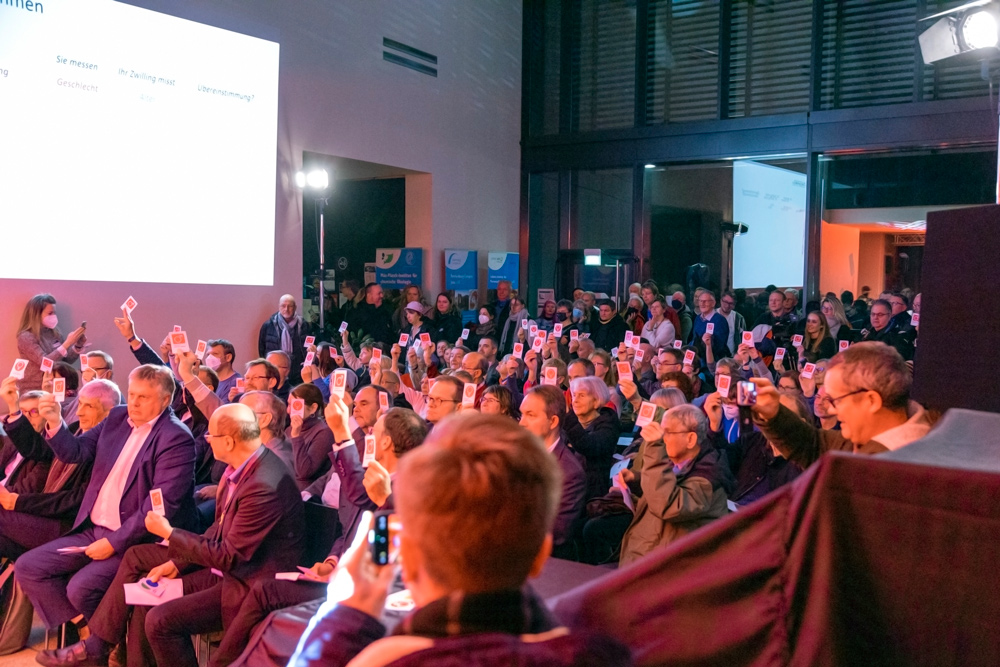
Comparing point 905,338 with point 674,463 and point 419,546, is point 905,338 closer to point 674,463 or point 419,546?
point 674,463

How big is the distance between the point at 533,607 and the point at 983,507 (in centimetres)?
54

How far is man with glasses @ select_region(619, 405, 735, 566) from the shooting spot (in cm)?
355

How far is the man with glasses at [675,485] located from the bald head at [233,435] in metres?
1.58

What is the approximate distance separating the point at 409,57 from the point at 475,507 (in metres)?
12.1

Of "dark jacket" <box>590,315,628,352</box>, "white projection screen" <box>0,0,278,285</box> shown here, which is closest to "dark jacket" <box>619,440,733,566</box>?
"dark jacket" <box>590,315,628,352</box>

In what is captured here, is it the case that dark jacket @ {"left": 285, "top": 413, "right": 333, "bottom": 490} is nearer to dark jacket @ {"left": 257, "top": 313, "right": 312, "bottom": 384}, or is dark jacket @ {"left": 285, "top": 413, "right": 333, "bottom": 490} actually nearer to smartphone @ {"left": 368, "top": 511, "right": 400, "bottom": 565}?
smartphone @ {"left": 368, "top": 511, "right": 400, "bottom": 565}

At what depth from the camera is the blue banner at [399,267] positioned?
12.9 meters

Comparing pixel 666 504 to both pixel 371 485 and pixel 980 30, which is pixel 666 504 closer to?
pixel 371 485

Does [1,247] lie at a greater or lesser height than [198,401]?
greater

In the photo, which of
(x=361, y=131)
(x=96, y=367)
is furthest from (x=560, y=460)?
(x=361, y=131)

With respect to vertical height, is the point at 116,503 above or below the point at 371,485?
below

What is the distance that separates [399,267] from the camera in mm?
13078

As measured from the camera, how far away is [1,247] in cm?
785

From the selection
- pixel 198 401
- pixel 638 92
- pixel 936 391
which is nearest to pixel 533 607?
pixel 936 391
